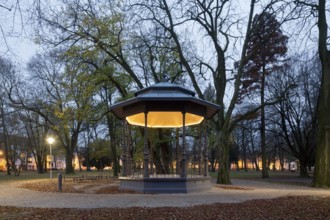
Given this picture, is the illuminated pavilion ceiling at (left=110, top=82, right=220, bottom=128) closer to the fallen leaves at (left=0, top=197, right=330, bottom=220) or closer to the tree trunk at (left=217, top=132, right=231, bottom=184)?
the tree trunk at (left=217, top=132, right=231, bottom=184)

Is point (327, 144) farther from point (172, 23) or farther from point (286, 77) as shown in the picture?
point (286, 77)

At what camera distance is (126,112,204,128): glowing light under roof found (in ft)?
78.3

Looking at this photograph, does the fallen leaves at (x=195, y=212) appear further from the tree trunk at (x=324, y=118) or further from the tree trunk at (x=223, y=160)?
the tree trunk at (x=223, y=160)

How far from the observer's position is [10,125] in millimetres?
54531

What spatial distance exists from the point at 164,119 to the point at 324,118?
32.7 ft

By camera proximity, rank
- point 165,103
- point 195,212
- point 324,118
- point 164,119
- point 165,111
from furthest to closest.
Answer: point 164,119
point 324,118
point 165,111
point 165,103
point 195,212

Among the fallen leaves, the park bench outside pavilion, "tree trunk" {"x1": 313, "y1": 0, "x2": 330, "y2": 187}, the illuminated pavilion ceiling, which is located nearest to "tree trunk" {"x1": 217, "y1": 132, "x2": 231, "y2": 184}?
the park bench outside pavilion

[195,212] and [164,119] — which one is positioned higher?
[164,119]

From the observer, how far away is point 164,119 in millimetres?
25984

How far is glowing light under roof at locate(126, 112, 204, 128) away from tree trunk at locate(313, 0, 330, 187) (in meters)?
6.94

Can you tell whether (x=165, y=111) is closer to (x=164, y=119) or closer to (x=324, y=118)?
(x=164, y=119)

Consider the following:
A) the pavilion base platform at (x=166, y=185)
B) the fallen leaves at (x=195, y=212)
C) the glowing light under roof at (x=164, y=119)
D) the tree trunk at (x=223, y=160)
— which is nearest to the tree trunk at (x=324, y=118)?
the tree trunk at (x=223, y=160)

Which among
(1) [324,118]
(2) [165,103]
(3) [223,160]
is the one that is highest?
(2) [165,103]

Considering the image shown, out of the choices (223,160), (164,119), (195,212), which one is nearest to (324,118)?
(223,160)
